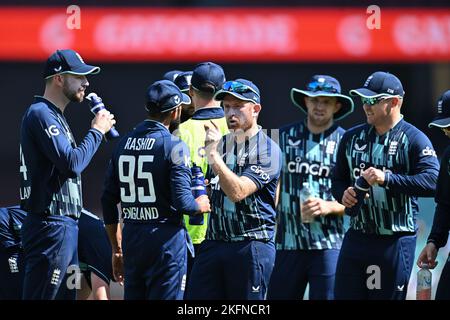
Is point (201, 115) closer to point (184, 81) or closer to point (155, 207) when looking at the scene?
point (184, 81)

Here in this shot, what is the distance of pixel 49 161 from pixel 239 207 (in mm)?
1183

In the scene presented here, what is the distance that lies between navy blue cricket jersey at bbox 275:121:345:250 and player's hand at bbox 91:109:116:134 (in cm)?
137

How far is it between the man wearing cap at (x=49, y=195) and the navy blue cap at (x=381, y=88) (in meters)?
1.63

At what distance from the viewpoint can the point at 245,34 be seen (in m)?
14.1

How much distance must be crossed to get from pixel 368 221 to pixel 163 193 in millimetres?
1324

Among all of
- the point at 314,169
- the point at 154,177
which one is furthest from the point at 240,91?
the point at 314,169

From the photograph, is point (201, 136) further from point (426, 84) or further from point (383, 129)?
point (426, 84)

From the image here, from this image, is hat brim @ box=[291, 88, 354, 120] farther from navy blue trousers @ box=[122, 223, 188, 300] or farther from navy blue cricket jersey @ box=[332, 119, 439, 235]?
navy blue trousers @ box=[122, 223, 188, 300]

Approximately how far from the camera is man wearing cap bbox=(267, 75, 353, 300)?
680 centimetres

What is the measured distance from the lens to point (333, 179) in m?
6.63

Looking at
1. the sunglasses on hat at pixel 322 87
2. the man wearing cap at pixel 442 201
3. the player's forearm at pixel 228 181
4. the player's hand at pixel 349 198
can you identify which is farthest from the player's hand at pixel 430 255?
the sunglasses on hat at pixel 322 87

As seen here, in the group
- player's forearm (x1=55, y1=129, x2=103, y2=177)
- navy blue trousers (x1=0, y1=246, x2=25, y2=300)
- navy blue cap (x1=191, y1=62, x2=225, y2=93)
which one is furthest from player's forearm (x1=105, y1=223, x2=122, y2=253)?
navy blue cap (x1=191, y1=62, x2=225, y2=93)

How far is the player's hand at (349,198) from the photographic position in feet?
20.3
